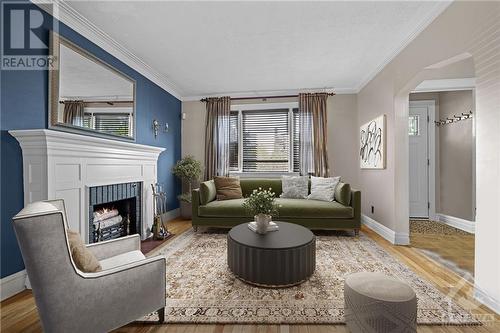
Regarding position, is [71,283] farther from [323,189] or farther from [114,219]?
[323,189]

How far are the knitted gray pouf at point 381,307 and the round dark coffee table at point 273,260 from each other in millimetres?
621

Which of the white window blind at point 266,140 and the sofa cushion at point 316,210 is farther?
the white window blind at point 266,140

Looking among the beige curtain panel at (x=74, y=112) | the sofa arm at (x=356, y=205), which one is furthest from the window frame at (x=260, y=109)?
the beige curtain panel at (x=74, y=112)

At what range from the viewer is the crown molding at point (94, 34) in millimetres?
2293

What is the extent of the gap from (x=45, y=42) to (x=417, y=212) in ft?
20.8

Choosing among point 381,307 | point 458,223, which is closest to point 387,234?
point 458,223

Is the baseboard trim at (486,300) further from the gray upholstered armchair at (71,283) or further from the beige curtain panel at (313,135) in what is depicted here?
the beige curtain panel at (313,135)

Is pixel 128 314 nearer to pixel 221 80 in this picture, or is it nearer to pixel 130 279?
pixel 130 279

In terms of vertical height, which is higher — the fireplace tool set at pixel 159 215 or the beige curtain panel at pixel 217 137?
the beige curtain panel at pixel 217 137

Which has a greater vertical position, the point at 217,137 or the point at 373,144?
the point at 217,137

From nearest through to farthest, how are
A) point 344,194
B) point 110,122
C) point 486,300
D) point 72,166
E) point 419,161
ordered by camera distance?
point 486,300 < point 72,166 < point 110,122 < point 344,194 < point 419,161

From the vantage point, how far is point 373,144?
154 inches

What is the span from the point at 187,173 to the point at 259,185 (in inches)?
59.6

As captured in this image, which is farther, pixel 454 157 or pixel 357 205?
pixel 454 157
